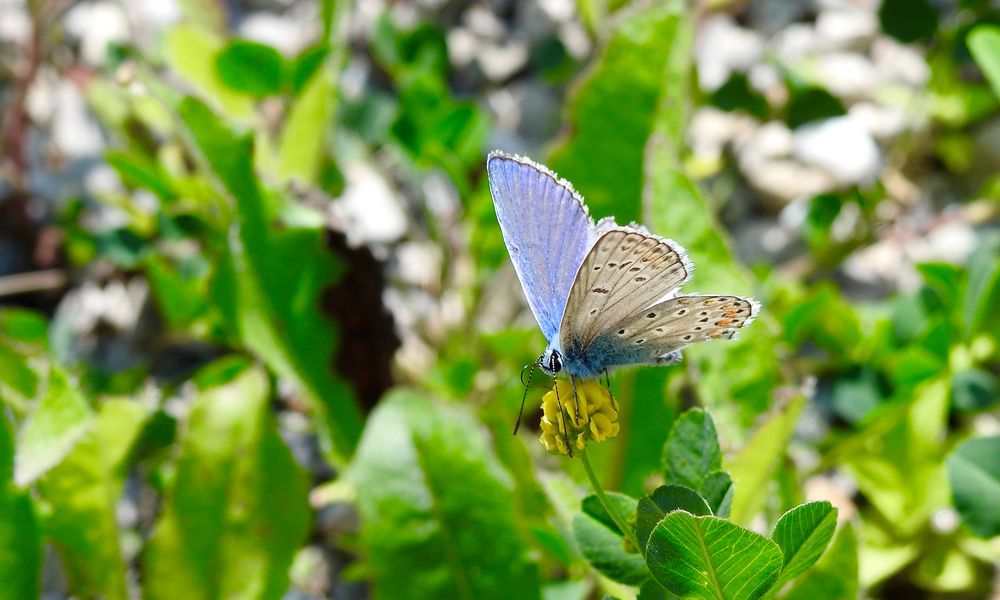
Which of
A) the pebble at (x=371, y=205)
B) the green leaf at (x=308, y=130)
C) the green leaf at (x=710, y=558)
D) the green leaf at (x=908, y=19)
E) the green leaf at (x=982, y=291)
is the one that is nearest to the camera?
the green leaf at (x=710, y=558)

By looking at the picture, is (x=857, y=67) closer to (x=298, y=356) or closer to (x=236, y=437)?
(x=298, y=356)

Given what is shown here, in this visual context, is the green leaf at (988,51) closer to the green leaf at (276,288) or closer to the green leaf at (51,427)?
the green leaf at (276,288)

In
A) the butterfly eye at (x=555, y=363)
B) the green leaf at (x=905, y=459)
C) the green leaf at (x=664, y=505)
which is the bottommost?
the green leaf at (x=905, y=459)

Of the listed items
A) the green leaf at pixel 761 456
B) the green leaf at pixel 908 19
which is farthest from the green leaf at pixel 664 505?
the green leaf at pixel 908 19

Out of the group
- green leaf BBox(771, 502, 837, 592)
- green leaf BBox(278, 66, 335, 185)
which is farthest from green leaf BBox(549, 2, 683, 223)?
green leaf BBox(771, 502, 837, 592)

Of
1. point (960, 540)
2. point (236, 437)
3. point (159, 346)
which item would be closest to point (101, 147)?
point (159, 346)

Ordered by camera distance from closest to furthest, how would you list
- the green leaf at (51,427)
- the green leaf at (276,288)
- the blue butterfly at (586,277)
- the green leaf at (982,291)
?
the blue butterfly at (586,277) < the green leaf at (51,427) < the green leaf at (982,291) < the green leaf at (276,288)

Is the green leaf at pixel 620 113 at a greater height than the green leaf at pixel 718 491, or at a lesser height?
greater

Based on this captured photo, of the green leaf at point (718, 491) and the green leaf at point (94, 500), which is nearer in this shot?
the green leaf at point (718, 491)
